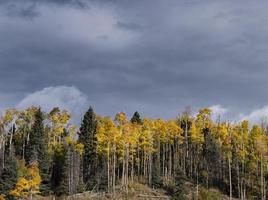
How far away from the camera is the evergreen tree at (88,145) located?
→ 9649cm

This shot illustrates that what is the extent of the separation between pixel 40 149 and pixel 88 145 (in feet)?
32.7

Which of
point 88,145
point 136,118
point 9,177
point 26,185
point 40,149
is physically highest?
point 136,118

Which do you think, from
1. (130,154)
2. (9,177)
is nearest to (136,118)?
(130,154)

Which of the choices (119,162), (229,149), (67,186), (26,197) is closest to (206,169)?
(229,149)

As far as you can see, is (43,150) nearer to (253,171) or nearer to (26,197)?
(26,197)

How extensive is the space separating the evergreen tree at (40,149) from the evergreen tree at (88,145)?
7.74 metres

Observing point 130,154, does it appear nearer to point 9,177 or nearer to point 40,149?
point 40,149

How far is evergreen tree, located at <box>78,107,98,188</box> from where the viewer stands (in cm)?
9649

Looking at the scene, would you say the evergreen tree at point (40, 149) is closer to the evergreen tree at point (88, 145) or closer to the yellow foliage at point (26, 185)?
the yellow foliage at point (26, 185)

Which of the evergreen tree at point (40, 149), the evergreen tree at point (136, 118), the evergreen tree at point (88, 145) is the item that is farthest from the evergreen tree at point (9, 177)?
the evergreen tree at point (136, 118)

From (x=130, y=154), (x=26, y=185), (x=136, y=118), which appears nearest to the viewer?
(x=26, y=185)

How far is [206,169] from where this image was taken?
321ft

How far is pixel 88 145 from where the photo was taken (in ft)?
324

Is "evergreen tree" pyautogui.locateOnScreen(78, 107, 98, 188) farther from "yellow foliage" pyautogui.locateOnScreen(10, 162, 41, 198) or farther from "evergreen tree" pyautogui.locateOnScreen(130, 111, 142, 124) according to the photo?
"yellow foliage" pyautogui.locateOnScreen(10, 162, 41, 198)
